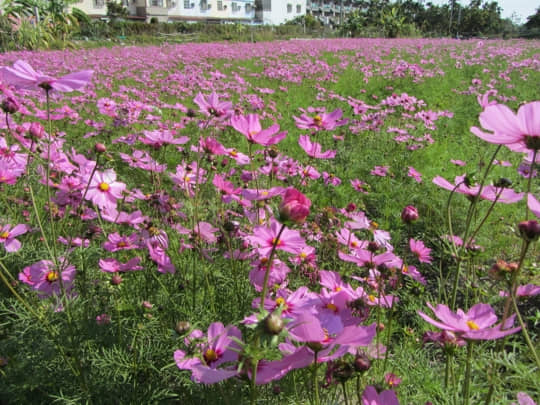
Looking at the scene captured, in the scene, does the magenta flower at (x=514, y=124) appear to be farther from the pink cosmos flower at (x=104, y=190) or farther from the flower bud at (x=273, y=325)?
the pink cosmos flower at (x=104, y=190)

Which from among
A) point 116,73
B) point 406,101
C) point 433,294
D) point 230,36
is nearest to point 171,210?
point 433,294

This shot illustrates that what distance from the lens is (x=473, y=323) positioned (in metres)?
0.58

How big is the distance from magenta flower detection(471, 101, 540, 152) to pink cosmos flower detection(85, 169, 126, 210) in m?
0.85

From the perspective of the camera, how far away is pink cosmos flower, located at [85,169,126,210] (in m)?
0.96

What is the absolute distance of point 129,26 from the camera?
24188 mm

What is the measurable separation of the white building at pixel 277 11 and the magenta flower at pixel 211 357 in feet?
159

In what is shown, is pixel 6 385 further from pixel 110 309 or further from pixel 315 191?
pixel 315 191

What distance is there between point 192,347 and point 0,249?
1024 mm

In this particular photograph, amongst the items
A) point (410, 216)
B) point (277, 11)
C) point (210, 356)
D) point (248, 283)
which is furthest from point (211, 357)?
point (277, 11)

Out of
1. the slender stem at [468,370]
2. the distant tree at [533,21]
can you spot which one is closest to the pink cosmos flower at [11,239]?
the slender stem at [468,370]

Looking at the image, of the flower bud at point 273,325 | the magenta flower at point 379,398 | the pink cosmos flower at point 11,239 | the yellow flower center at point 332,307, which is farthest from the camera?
the pink cosmos flower at point 11,239

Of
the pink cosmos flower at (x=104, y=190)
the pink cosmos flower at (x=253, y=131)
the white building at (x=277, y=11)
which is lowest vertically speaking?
the pink cosmos flower at (x=104, y=190)

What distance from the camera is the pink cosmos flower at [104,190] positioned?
0.96 meters

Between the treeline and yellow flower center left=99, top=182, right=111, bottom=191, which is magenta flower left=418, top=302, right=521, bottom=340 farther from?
the treeline
